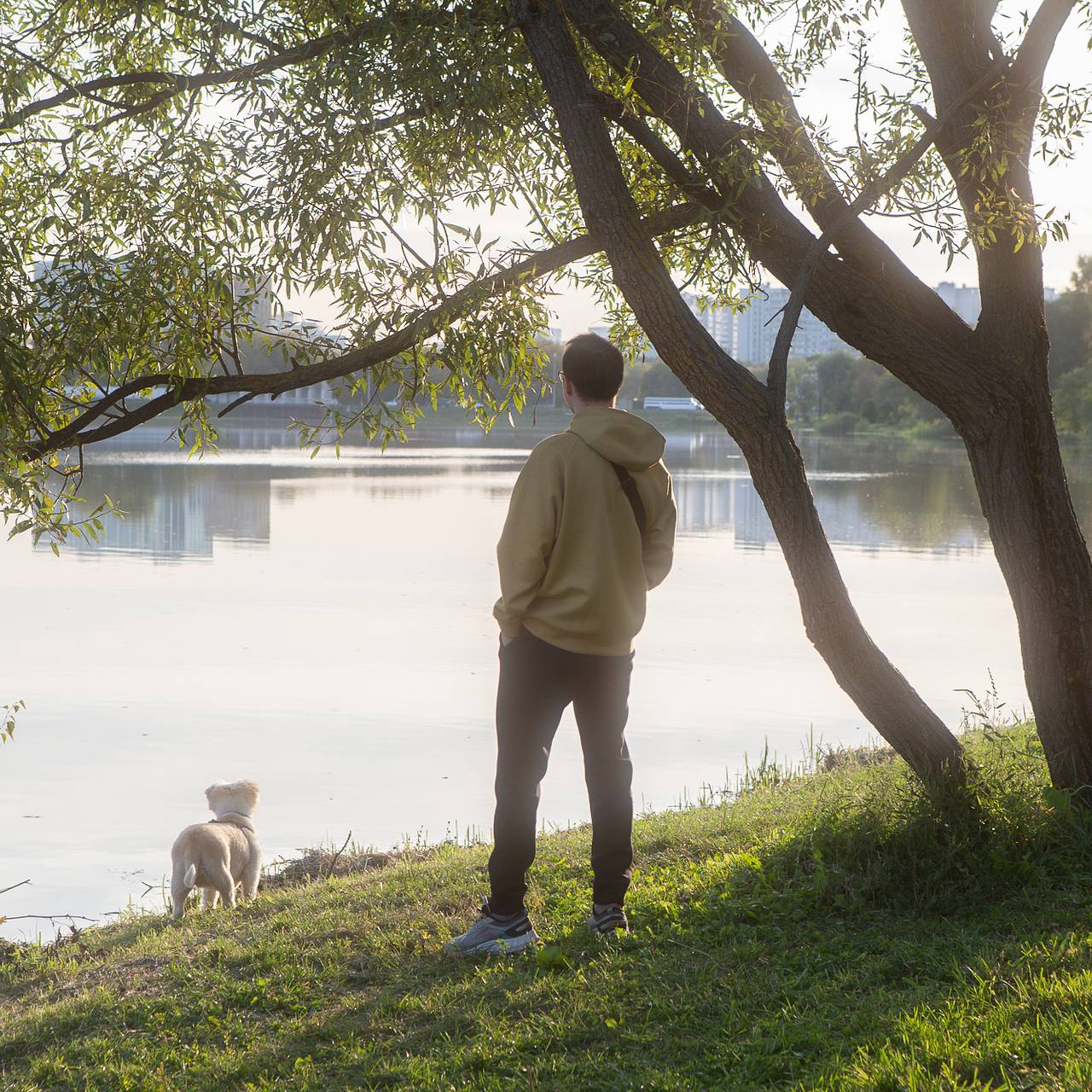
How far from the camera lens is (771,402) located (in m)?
5.05

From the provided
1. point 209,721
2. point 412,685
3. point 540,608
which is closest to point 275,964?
point 540,608

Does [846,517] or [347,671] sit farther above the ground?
[846,517]

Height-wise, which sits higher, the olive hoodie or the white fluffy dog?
the olive hoodie

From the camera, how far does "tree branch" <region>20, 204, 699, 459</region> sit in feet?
16.8

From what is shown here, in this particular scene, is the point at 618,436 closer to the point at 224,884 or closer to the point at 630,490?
the point at 630,490

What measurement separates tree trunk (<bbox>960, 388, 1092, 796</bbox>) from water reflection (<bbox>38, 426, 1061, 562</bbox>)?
1165 centimetres

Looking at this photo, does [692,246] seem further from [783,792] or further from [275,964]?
[275,964]

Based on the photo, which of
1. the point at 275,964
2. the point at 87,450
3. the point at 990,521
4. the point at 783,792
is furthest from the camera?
the point at 87,450

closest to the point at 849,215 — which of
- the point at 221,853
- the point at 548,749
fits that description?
the point at 548,749

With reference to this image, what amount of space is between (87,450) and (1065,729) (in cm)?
3834

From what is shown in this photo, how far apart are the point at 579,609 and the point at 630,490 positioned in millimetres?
458

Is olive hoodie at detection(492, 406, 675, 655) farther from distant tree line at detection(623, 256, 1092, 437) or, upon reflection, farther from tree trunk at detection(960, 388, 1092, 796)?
distant tree line at detection(623, 256, 1092, 437)

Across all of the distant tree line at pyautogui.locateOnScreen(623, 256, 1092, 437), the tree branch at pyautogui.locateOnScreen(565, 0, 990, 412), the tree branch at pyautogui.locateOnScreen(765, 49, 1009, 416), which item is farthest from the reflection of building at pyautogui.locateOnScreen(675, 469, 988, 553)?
the tree branch at pyautogui.locateOnScreen(765, 49, 1009, 416)

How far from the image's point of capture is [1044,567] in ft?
17.2
